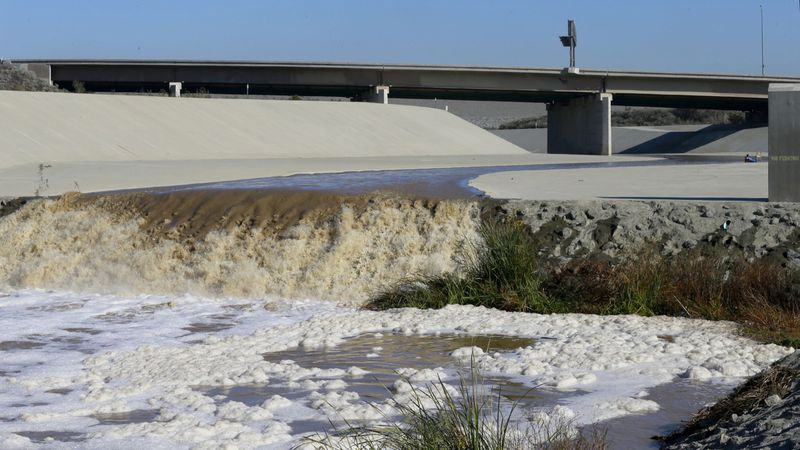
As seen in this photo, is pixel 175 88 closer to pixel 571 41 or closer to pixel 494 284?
pixel 571 41

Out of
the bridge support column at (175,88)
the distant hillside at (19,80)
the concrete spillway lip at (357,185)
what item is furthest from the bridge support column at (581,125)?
the concrete spillway lip at (357,185)

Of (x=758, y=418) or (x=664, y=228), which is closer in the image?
(x=758, y=418)

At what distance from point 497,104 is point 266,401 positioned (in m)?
112

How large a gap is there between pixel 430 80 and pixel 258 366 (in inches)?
2391

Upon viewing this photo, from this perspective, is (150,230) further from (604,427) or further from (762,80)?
(762,80)

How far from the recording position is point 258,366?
11008 millimetres

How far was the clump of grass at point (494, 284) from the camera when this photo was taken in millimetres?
14148

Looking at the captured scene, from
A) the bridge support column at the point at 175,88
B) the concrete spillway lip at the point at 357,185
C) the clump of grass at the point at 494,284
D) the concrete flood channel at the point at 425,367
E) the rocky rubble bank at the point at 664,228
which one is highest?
the bridge support column at the point at 175,88

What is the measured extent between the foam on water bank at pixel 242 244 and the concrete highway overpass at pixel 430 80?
166 ft

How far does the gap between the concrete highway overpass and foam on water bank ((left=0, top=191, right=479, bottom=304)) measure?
166ft

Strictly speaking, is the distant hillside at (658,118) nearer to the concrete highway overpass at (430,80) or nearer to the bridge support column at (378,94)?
the concrete highway overpass at (430,80)

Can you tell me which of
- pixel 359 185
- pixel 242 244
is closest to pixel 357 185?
pixel 359 185

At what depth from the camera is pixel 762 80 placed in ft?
237

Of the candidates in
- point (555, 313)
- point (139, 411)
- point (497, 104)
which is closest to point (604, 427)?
point (139, 411)
